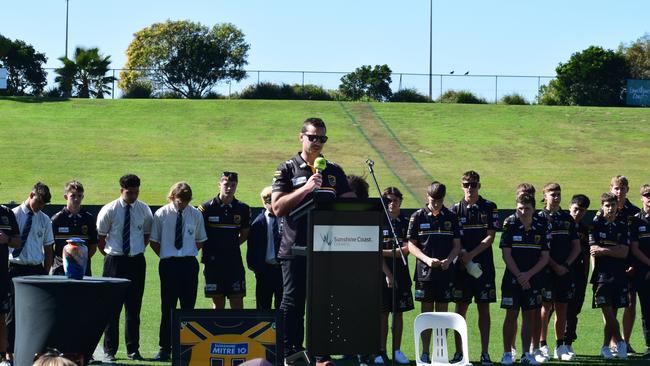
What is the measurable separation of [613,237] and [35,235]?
6.05 metres

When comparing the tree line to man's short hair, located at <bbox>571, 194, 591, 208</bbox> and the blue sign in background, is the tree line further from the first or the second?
man's short hair, located at <bbox>571, 194, 591, 208</bbox>

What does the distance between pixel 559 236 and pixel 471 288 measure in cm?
118

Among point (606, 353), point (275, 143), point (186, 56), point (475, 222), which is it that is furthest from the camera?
point (186, 56)

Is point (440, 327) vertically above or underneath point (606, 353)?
above

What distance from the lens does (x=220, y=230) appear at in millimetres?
11109

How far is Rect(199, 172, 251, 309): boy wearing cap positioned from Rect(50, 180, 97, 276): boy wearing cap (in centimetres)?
122

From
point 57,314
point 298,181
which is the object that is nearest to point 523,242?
point 298,181

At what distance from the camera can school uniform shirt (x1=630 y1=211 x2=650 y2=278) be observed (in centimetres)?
1152

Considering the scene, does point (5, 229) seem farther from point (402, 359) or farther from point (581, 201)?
point (581, 201)

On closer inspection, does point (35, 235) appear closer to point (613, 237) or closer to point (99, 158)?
point (613, 237)

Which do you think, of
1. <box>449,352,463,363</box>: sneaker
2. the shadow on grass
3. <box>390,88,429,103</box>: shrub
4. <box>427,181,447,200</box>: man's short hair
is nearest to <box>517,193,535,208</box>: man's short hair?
<box>427,181,447,200</box>: man's short hair

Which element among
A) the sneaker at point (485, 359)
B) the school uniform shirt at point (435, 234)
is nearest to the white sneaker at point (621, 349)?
the sneaker at point (485, 359)

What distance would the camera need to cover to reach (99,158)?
3775cm

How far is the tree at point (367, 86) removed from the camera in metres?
54.6
